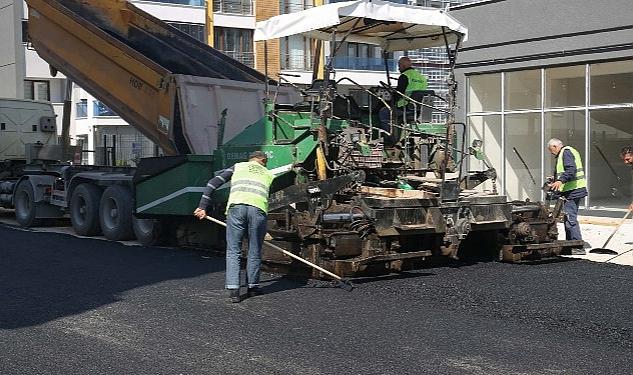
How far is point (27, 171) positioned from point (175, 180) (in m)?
6.04

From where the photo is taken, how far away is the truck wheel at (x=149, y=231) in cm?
1196

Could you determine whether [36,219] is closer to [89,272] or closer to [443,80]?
[89,272]

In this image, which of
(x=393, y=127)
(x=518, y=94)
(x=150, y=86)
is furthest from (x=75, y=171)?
(x=518, y=94)

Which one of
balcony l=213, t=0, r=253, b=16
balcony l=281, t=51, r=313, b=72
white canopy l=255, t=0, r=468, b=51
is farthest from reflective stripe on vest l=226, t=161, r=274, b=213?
balcony l=213, t=0, r=253, b=16

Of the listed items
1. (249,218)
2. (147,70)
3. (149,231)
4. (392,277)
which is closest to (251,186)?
(249,218)

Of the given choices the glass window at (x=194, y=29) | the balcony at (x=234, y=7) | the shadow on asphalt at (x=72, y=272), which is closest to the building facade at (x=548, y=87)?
the shadow on asphalt at (x=72, y=272)

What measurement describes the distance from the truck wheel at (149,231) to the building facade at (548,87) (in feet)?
26.9

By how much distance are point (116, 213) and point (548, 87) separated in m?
8.80

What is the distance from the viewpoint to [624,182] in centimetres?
1545

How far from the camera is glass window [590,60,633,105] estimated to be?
1501 cm

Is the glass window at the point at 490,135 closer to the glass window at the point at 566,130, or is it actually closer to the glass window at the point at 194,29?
the glass window at the point at 566,130

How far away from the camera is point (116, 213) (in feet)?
41.9

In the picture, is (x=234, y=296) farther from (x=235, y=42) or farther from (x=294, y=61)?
(x=235, y=42)

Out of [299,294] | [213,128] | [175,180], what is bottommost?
[299,294]
